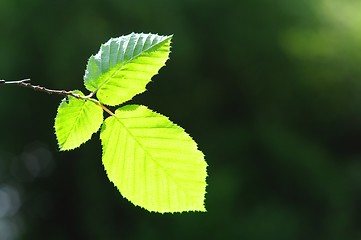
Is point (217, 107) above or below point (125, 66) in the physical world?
above

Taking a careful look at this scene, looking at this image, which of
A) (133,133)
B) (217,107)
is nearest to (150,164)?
(133,133)

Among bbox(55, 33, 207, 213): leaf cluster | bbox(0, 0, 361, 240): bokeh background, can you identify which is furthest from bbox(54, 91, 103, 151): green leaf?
bbox(0, 0, 361, 240): bokeh background

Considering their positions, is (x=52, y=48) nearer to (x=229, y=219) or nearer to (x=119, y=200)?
(x=119, y=200)

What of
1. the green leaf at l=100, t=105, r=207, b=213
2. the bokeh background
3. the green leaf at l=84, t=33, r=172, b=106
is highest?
the bokeh background

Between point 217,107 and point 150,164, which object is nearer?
point 150,164

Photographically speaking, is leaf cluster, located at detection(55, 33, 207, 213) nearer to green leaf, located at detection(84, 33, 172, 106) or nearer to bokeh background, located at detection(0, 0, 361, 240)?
green leaf, located at detection(84, 33, 172, 106)

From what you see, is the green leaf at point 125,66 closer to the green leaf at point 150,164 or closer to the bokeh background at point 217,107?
the green leaf at point 150,164

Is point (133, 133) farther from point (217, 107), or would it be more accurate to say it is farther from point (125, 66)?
point (217, 107)

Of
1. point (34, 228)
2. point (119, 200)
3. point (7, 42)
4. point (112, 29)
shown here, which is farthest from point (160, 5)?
point (34, 228)
